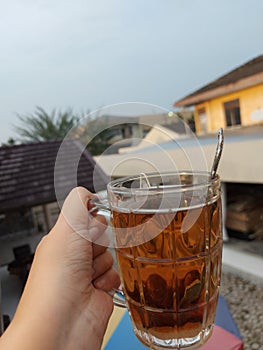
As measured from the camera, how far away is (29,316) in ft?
1.12

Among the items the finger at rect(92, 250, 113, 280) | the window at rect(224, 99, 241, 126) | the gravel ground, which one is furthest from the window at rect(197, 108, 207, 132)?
the finger at rect(92, 250, 113, 280)

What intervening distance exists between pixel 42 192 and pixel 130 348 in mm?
2485

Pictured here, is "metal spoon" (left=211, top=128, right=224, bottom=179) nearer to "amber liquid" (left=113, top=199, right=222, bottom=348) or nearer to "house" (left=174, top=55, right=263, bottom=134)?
"amber liquid" (left=113, top=199, right=222, bottom=348)

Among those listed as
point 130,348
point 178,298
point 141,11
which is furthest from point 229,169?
point 178,298

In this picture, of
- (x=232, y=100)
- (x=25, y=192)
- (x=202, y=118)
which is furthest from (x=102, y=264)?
(x=202, y=118)

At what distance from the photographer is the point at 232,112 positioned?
425 centimetres

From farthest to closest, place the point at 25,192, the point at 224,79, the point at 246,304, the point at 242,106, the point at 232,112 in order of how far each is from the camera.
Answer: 1. the point at 224,79
2. the point at 232,112
3. the point at 242,106
4. the point at 25,192
5. the point at 246,304

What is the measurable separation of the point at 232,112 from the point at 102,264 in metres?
4.20

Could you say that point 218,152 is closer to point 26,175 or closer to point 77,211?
point 77,211

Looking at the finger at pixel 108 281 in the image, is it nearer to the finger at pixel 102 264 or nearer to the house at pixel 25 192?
the finger at pixel 102 264

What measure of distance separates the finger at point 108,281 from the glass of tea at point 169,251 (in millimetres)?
57

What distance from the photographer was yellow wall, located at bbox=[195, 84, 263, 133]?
3.67 m

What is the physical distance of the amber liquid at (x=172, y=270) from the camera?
0.31 meters

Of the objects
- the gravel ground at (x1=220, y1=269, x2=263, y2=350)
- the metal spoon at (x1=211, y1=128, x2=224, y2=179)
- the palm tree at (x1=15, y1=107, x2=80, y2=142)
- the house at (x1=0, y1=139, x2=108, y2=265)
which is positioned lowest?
the gravel ground at (x1=220, y1=269, x2=263, y2=350)
